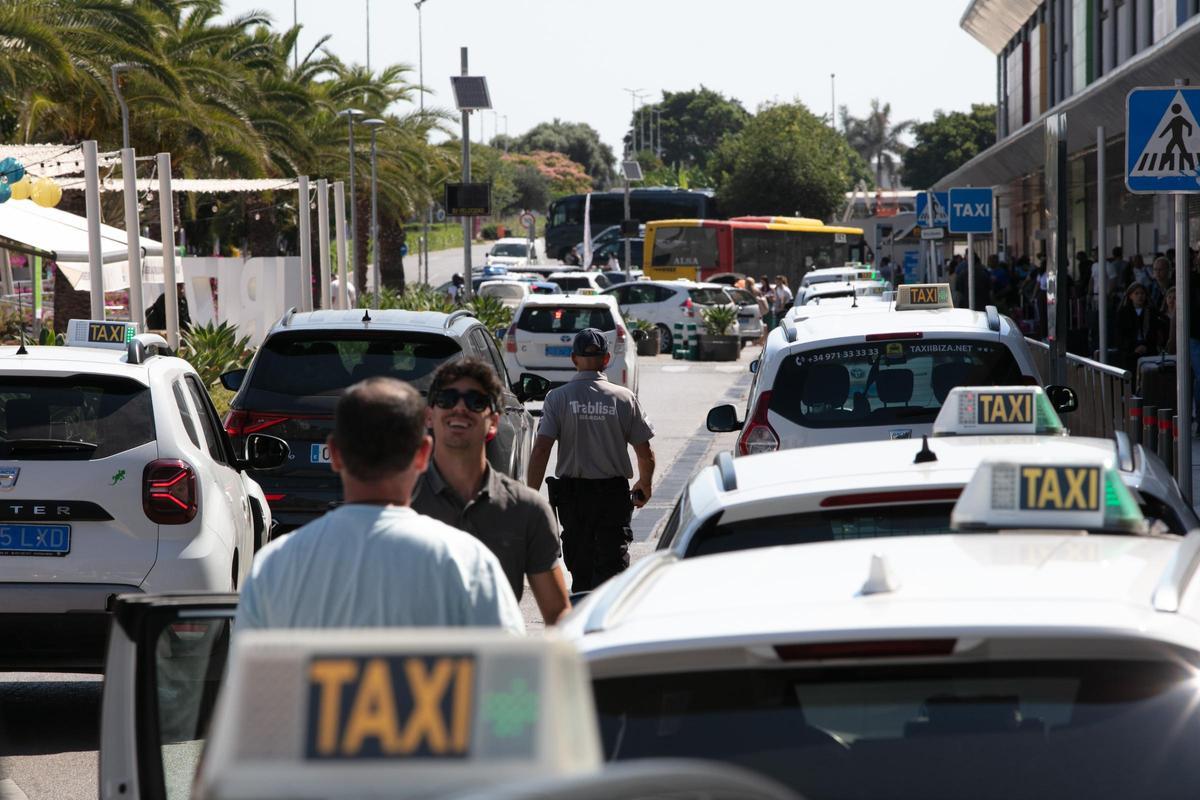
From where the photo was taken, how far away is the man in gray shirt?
3.58 meters

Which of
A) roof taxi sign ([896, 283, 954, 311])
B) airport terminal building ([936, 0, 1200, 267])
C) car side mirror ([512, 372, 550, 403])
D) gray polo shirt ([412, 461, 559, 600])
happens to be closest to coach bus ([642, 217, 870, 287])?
airport terminal building ([936, 0, 1200, 267])

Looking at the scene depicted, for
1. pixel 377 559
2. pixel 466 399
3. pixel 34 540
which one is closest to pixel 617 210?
pixel 34 540

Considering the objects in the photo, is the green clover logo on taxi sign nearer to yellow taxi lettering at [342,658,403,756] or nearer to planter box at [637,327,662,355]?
yellow taxi lettering at [342,658,403,756]

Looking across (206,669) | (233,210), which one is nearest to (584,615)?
(206,669)

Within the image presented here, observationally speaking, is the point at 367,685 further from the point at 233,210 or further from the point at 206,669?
the point at 233,210

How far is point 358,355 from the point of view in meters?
Result: 11.4

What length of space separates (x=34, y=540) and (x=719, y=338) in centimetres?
2920

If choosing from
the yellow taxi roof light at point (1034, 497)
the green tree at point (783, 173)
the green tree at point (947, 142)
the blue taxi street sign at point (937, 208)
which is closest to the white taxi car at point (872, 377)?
the yellow taxi roof light at point (1034, 497)

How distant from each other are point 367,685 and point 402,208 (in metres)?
50.4

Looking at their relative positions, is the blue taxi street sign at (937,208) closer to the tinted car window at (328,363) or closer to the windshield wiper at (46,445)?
the tinted car window at (328,363)

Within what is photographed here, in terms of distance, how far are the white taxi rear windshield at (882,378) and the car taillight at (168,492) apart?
2.83 m

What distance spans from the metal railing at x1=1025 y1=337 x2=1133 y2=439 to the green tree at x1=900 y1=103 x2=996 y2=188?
139944 millimetres

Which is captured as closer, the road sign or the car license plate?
the car license plate

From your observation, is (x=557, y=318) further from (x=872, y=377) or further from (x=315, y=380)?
(x=872, y=377)
